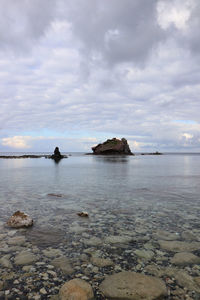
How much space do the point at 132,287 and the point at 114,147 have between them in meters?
155

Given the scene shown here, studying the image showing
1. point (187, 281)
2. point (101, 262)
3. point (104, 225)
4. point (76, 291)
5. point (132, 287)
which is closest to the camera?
point (76, 291)

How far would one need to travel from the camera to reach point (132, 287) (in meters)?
4.70

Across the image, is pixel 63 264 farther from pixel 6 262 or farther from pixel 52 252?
pixel 6 262

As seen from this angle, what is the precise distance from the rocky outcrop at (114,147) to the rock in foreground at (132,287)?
15442cm

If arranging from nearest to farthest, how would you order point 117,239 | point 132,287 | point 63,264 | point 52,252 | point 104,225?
point 132,287 < point 63,264 < point 52,252 < point 117,239 < point 104,225

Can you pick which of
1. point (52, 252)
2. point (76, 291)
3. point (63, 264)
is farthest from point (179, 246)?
point (52, 252)

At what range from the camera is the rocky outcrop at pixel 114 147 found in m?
160

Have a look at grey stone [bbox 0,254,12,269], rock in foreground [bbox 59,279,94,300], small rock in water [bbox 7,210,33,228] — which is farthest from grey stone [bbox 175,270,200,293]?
small rock in water [bbox 7,210,33,228]

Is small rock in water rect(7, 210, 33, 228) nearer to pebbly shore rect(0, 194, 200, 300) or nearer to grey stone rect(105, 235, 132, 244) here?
pebbly shore rect(0, 194, 200, 300)

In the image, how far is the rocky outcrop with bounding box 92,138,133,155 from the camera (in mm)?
160062

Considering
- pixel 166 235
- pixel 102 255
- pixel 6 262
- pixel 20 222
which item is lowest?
pixel 166 235

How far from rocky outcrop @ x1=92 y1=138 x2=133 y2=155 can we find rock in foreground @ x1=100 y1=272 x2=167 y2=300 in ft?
507

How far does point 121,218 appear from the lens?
1045 centimetres

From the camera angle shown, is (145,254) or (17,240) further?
→ (17,240)
